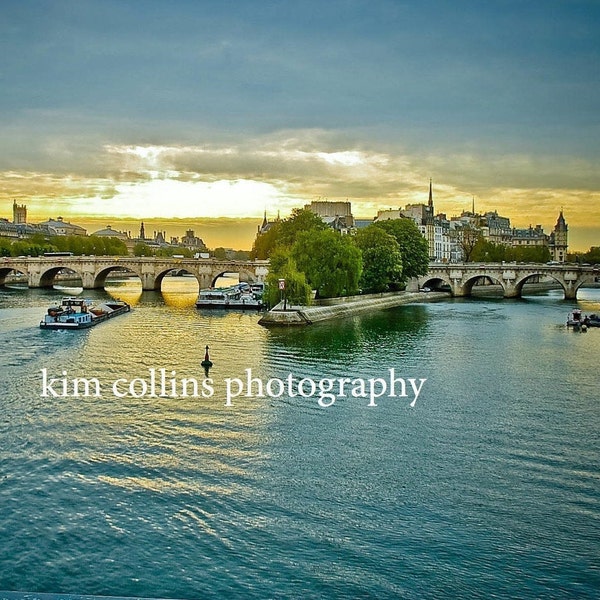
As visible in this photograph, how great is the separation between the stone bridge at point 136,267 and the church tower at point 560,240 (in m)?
111

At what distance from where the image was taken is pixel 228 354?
3456 cm

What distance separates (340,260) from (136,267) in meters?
36.4

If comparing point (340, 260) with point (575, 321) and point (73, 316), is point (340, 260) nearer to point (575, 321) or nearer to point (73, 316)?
point (575, 321)

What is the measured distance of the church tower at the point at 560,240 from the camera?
17525 cm

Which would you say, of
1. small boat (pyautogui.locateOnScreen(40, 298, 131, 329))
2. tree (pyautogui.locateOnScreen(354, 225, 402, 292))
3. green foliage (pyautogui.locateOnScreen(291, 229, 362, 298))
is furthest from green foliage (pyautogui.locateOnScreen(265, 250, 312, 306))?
tree (pyautogui.locateOnScreen(354, 225, 402, 292))

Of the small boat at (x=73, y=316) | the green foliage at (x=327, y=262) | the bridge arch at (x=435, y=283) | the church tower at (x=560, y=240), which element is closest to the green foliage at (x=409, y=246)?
the bridge arch at (x=435, y=283)

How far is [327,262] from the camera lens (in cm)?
5656

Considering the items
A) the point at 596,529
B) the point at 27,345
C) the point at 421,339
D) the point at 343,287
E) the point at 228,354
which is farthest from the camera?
the point at 343,287

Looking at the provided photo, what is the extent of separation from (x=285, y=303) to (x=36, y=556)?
3740cm

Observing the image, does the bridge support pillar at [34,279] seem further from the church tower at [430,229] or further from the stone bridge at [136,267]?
the church tower at [430,229]

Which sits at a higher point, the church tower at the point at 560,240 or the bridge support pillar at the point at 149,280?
the church tower at the point at 560,240

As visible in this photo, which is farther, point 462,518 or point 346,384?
point 346,384

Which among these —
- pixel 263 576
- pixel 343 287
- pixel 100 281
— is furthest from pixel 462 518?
pixel 100 281

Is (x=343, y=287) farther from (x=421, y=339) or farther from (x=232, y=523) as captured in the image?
(x=232, y=523)
